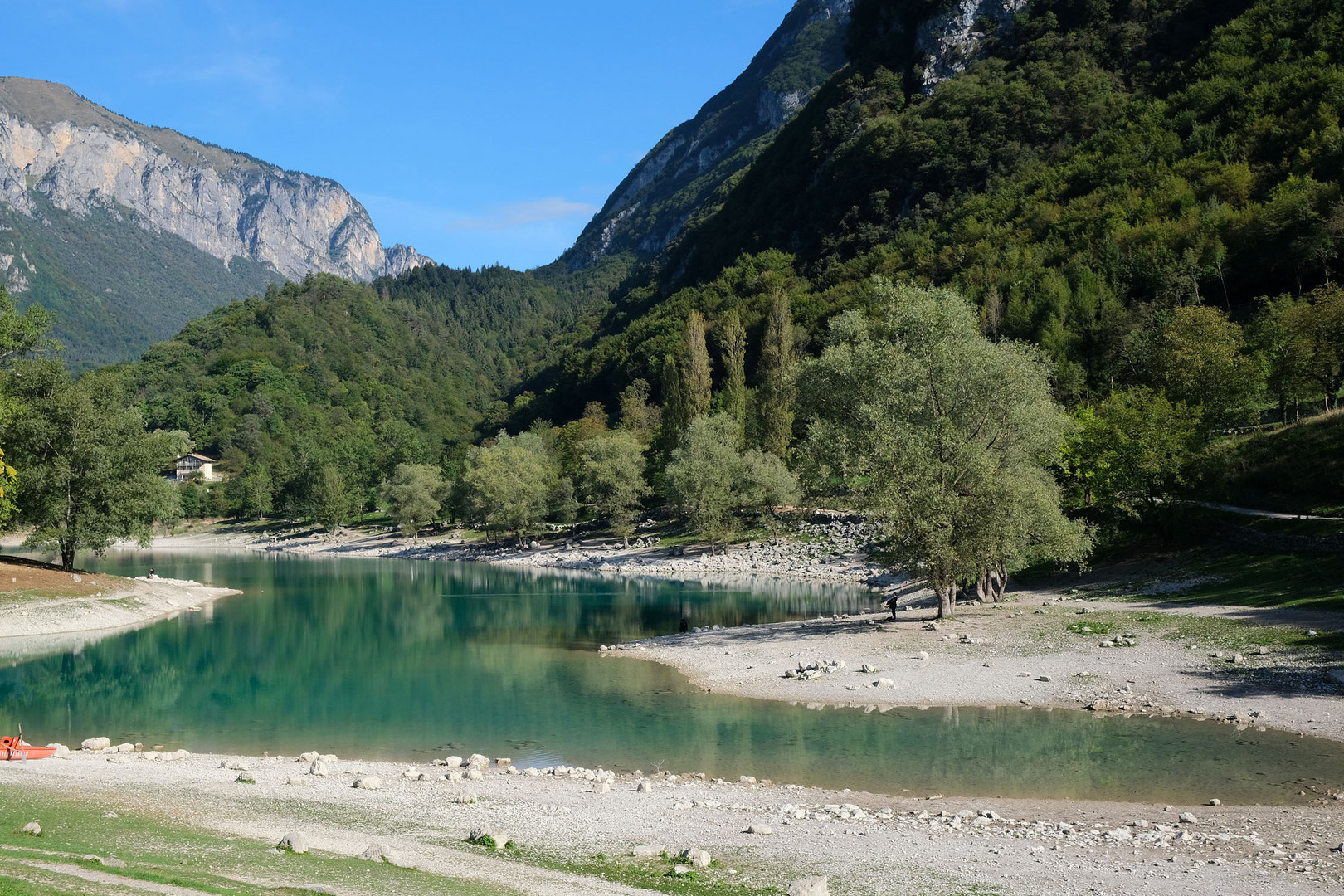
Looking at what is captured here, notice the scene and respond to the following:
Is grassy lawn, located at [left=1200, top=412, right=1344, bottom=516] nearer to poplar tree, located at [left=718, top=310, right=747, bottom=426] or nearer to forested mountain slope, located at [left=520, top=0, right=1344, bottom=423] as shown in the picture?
forested mountain slope, located at [left=520, top=0, right=1344, bottom=423]

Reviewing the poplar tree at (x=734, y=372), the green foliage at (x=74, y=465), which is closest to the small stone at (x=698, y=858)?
the green foliage at (x=74, y=465)

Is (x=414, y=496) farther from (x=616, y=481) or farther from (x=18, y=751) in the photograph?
(x=18, y=751)

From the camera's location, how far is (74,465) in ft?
163

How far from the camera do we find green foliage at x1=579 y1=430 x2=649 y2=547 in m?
83.4

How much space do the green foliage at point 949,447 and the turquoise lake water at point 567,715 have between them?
943 cm

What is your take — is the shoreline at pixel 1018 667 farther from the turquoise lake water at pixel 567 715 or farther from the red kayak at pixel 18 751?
the red kayak at pixel 18 751

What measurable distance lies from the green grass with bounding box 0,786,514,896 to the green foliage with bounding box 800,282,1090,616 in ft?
78.9

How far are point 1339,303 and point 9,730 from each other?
181 feet

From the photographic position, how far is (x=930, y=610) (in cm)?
3809

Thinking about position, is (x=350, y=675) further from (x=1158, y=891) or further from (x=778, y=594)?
(x=1158, y=891)

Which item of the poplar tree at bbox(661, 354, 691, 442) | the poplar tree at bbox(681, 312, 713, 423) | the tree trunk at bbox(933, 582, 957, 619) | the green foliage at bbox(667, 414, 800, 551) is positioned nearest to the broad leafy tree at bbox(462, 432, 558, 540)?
the poplar tree at bbox(661, 354, 691, 442)

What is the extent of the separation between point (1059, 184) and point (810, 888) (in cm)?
11485

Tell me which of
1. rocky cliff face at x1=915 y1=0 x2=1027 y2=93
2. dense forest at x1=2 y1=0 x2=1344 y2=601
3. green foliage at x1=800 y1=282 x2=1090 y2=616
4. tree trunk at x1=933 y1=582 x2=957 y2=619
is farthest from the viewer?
rocky cliff face at x1=915 y1=0 x2=1027 y2=93

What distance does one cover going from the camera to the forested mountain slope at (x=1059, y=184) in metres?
80.6
